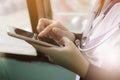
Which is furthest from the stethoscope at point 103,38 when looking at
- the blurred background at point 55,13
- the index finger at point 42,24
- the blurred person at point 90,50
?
the blurred background at point 55,13

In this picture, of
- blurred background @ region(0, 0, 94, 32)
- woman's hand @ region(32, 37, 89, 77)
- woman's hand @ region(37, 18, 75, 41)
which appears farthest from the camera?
blurred background @ region(0, 0, 94, 32)

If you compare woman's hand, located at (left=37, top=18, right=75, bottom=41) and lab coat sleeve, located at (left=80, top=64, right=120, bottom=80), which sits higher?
woman's hand, located at (left=37, top=18, right=75, bottom=41)

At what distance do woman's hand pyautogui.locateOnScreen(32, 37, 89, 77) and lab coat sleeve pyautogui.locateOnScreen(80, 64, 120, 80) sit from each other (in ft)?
0.05

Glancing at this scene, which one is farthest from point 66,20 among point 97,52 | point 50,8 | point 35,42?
point 35,42

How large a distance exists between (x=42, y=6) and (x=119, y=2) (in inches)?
24.4

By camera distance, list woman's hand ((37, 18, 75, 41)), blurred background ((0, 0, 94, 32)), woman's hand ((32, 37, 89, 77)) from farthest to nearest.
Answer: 1. blurred background ((0, 0, 94, 32))
2. woman's hand ((37, 18, 75, 41))
3. woman's hand ((32, 37, 89, 77))

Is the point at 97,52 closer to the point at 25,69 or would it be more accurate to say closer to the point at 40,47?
the point at 40,47

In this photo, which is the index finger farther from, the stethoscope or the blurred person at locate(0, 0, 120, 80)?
the stethoscope

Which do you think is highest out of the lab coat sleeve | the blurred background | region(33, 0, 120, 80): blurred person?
region(33, 0, 120, 80): blurred person

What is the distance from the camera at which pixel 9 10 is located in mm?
1289

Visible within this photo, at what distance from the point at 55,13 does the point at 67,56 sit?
74 cm

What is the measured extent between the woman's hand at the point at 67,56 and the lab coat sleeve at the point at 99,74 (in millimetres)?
14

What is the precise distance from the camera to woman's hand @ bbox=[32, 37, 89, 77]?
0.59 meters

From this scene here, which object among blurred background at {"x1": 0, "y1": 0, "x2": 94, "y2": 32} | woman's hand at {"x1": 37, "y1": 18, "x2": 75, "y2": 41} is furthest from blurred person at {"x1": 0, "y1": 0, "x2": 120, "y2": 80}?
blurred background at {"x1": 0, "y1": 0, "x2": 94, "y2": 32}
